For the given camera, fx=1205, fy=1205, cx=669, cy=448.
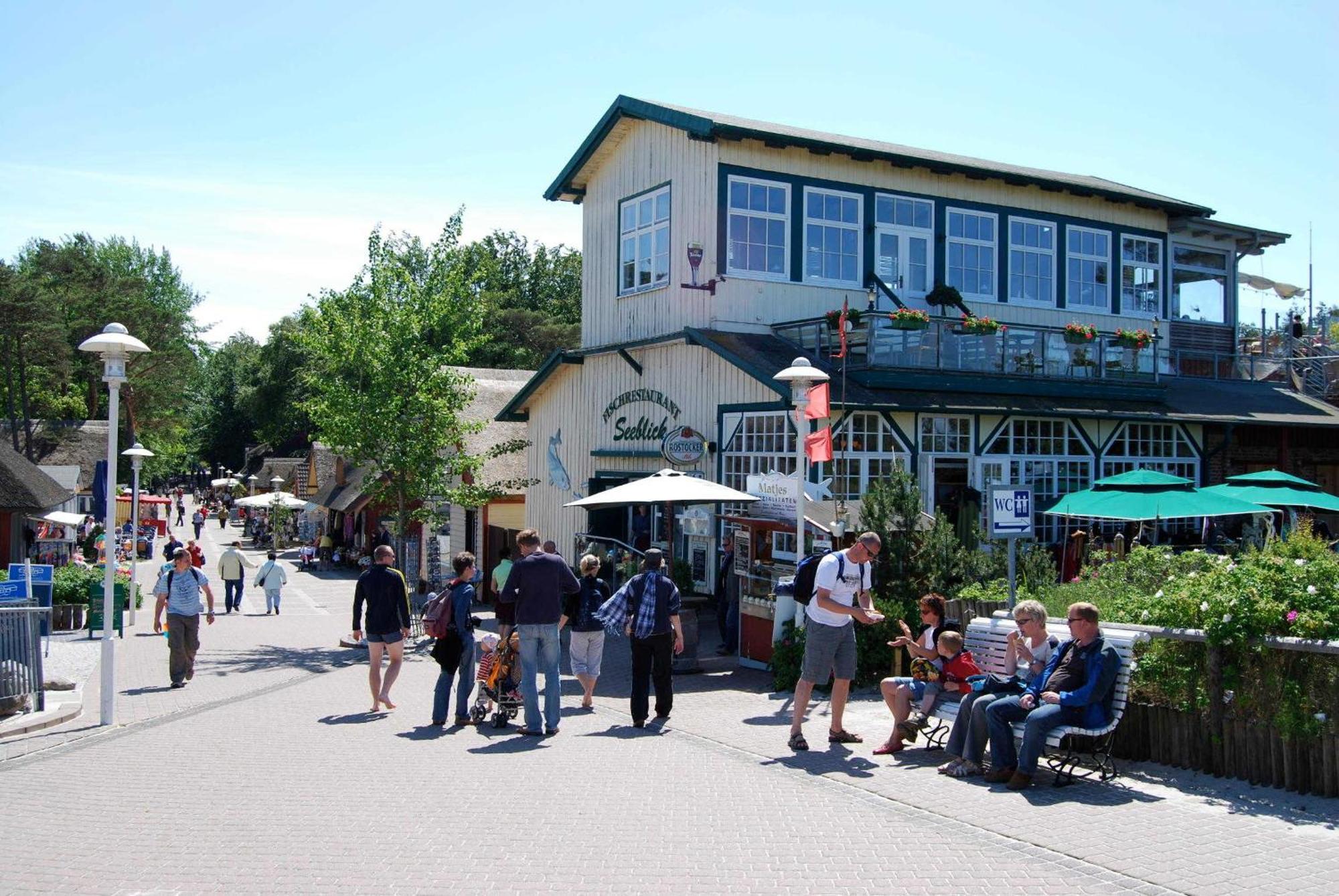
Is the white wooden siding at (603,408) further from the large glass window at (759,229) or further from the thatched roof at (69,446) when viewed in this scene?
the thatched roof at (69,446)

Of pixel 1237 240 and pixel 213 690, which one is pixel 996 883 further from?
pixel 1237 240

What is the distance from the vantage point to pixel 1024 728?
841 centimetres

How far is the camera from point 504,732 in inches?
428

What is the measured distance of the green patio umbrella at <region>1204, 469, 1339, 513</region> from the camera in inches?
683

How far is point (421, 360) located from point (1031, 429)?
1038cm

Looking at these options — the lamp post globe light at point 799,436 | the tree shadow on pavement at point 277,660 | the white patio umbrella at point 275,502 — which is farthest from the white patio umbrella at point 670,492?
the white patio umbrella at point 275,502

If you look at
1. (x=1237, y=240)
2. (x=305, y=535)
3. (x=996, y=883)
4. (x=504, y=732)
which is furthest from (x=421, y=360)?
(x=305, y=535)

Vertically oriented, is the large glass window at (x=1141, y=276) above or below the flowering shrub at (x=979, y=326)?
above

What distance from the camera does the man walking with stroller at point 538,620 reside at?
1058 cm

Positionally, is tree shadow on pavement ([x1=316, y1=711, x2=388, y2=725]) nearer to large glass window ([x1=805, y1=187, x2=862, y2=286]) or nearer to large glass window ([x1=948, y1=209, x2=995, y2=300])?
large glass window ([x1=805, y1=187, x2=862, y2=286])

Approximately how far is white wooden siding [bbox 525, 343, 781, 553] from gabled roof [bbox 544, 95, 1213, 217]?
12.5 feet

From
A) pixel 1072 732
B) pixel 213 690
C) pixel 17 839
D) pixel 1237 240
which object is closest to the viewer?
pixel 17 839

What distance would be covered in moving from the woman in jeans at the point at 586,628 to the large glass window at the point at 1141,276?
1805cm

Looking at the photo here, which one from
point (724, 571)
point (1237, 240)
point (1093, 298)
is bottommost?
point (724, 571)
